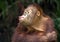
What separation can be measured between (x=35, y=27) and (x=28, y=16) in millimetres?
71

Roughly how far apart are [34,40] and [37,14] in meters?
0.14

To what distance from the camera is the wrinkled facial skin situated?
1.51 metres

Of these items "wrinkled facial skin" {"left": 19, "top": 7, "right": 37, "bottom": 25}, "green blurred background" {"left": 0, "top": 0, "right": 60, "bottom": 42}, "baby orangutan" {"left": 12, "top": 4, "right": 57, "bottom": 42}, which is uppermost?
"wrinkled facial skin" {"left": 19, "top": 7, "right": 37, "bottom": 25}

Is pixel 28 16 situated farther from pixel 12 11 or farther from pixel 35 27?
pixel 12 11

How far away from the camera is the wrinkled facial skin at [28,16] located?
4.95 ft

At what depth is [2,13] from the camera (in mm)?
2877

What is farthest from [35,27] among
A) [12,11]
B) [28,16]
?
[12,11]

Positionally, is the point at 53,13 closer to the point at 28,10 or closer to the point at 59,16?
the point at 59,16

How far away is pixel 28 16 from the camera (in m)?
1.53

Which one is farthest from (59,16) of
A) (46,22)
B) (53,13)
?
(46,22)

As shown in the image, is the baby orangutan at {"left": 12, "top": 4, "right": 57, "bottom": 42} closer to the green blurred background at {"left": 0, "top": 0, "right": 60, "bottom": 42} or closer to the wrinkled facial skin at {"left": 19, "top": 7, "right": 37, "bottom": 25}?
the wrinkled facial skin at {"left": 19, "top": 7, "right": 37, "bottom": 25}

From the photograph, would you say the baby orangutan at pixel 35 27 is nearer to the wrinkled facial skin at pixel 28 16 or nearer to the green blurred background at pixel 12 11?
the wrinkled facial skin at pixel 28 16

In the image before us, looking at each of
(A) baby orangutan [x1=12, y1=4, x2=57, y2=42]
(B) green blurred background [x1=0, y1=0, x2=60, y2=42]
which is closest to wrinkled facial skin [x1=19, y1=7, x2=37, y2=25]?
(A) baby orangutan [x1=12, y1=4, x2=57, y2=42]

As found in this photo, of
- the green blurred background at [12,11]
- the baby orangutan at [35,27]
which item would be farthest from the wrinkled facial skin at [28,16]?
the green blurred background at [12,11]
